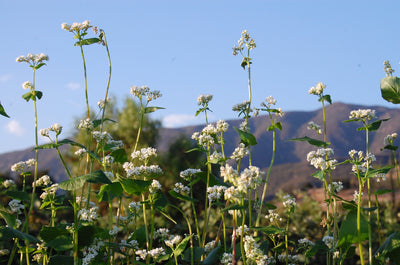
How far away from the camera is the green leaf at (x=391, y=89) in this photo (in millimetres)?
3033

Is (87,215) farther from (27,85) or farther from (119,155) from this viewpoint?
(27,85)

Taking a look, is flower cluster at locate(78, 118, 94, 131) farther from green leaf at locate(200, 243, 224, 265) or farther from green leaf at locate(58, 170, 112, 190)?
green leaf at locate(200, 243, 224, 265)

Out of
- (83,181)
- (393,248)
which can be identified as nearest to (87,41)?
(83,181)

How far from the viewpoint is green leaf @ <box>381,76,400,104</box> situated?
303 cm

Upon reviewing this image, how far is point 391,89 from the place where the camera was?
3.05m

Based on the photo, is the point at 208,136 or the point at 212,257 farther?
the point at 208,136

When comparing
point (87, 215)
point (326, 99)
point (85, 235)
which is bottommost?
point (85, 235)

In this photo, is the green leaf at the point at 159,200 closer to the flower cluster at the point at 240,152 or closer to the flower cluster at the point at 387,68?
the flower cluster at the point at 240,152

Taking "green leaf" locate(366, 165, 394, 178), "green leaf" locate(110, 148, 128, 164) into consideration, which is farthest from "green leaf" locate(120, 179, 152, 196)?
"green leaf" locate(366, 165, 394, 178)

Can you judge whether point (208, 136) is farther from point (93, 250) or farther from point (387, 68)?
point (387, 68)

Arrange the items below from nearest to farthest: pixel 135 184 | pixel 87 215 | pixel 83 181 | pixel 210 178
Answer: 1. pixel 83 181
2. pixel 135 184
3. pixel 87 215
4. pixel 210 178

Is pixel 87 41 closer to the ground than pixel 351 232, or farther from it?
farther from it

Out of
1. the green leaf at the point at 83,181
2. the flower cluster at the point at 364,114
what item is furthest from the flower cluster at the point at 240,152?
the green leaf at the point at 83,181

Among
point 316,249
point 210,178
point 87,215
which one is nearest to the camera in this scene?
point 87,215
